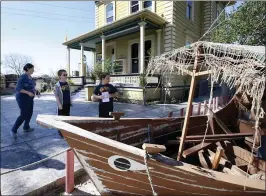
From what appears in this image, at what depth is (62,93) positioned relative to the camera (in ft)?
14.9

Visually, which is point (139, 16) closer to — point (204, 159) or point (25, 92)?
point (25, 92)

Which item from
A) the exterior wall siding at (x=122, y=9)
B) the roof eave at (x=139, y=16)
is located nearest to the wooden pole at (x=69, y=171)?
the roof eave at (x=139, y=16)

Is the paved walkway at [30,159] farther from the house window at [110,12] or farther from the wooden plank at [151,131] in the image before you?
the house window at [110,12]

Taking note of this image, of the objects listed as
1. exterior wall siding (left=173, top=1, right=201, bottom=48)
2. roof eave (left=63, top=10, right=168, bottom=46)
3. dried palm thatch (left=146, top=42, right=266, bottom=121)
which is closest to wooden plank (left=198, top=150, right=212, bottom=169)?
dried palm thatch (left=146, top=42, right=266, bottom=121)

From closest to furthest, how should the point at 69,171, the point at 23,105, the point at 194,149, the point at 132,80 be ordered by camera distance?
the point at 69,171 < the point at 194,149 < the point at 23,105 < the point at 132,80

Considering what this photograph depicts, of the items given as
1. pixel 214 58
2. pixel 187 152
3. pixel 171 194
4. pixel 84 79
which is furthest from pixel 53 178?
pixel 84 79

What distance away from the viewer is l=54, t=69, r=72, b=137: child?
4492 mm

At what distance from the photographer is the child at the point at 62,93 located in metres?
4.49

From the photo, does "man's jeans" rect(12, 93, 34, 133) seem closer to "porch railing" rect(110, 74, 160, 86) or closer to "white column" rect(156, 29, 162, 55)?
"porch railing" rect(110, 74, 160, 86)

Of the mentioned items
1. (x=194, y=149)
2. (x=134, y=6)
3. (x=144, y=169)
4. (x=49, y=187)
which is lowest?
(x=49, y=187)

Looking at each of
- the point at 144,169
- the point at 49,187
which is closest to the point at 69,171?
the point at 49,187

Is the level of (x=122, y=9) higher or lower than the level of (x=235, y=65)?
higher

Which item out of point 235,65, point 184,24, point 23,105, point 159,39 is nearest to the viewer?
point 235,65

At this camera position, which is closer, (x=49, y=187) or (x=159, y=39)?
(x=49, y=187)
